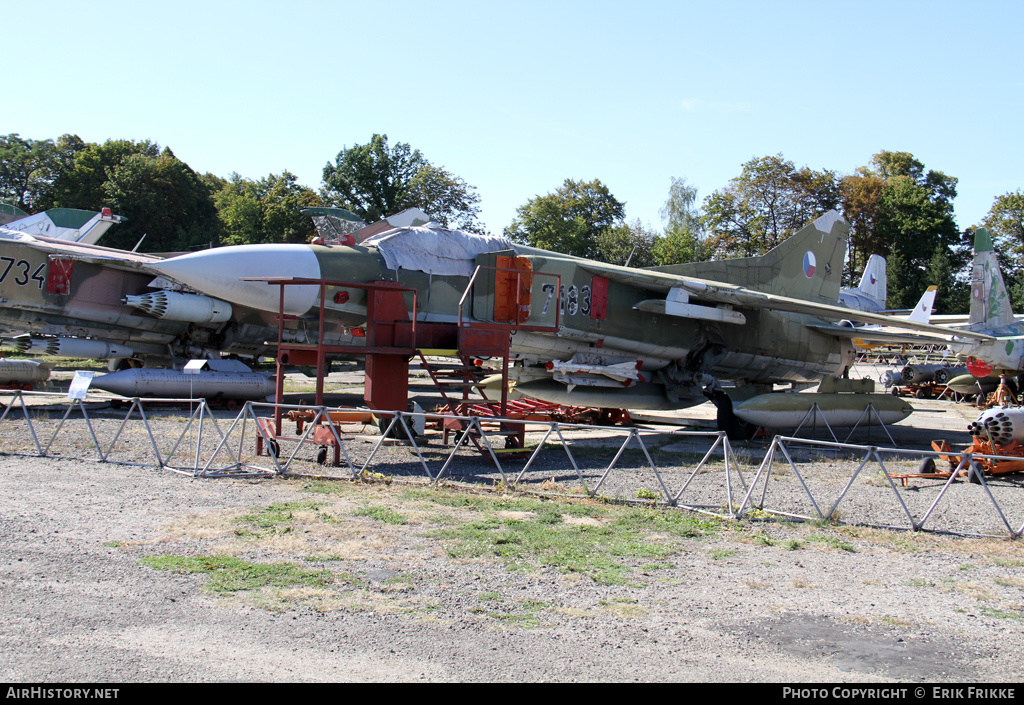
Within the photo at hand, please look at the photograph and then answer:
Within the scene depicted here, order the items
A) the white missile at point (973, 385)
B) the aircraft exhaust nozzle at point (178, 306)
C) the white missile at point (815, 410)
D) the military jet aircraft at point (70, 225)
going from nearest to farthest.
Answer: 1. the white missile at point (815, 410)
2. the aircraft exhaust nozzle at point (178, 306)
3. the white missile at point (973, 385)
4. the military jet aircraft at point (70, 225)

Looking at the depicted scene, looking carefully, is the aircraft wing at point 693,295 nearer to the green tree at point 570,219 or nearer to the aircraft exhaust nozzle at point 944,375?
the aircraft exhaust nozzle at point 944,375

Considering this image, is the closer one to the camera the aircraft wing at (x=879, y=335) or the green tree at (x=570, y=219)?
the aircraft wing at (x=879, y=335)

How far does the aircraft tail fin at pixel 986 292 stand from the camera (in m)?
22.1

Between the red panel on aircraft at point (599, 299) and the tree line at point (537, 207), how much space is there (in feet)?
119

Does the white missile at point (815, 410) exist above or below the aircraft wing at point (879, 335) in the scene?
below

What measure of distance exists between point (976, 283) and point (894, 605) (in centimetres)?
1926

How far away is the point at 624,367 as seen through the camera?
1673cm

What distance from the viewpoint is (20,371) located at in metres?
20.8

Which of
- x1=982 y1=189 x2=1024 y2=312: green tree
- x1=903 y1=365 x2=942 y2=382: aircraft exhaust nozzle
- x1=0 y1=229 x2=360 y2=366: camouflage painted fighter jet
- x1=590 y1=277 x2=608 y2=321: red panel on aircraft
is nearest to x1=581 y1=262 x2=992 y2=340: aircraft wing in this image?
x1=590 y1=277 x2=608 y2=321: red panel on aircraft

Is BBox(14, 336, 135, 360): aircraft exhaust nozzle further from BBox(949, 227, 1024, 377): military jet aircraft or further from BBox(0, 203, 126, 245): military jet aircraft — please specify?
BBox(949, 227, 1024, 377): military jet aircraft

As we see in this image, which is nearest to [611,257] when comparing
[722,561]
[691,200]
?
[691,200]

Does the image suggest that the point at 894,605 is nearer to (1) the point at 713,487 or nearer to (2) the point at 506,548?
(2) the point at 506,548

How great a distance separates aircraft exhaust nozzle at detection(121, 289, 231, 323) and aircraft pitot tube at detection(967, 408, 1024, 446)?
59.8ft

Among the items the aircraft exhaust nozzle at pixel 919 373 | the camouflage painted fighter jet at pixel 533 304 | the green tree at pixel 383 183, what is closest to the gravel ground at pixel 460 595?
the camouflage painted fighter jet at pixel 533 304
